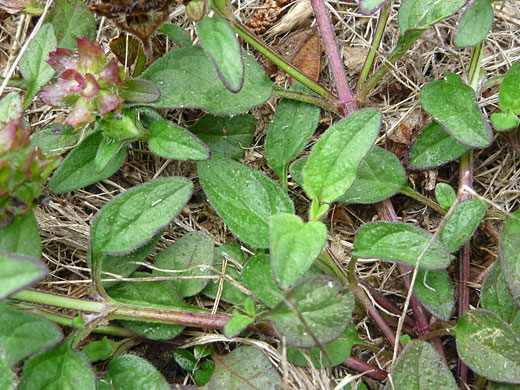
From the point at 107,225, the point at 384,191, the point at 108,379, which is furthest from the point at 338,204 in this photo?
the point at 108,379

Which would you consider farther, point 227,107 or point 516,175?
point 516,175

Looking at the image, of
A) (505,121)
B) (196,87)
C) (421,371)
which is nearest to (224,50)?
(196,87)

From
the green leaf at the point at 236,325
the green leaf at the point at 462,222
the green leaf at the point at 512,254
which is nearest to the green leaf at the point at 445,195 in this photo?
the green leaf at the point at 462,222

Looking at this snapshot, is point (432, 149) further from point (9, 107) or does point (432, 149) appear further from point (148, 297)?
point (9, 107)

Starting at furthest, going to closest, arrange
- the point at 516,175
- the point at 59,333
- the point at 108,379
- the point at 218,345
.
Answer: the point at 516,175 < the point at 218,345 < the point at 108,379 < the point at 59,333

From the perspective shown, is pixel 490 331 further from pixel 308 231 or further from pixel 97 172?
pixel 97 172

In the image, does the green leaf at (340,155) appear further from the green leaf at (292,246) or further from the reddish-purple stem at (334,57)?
the reddish-purple stem at (334,57)

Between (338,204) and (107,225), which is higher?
(107,225)
